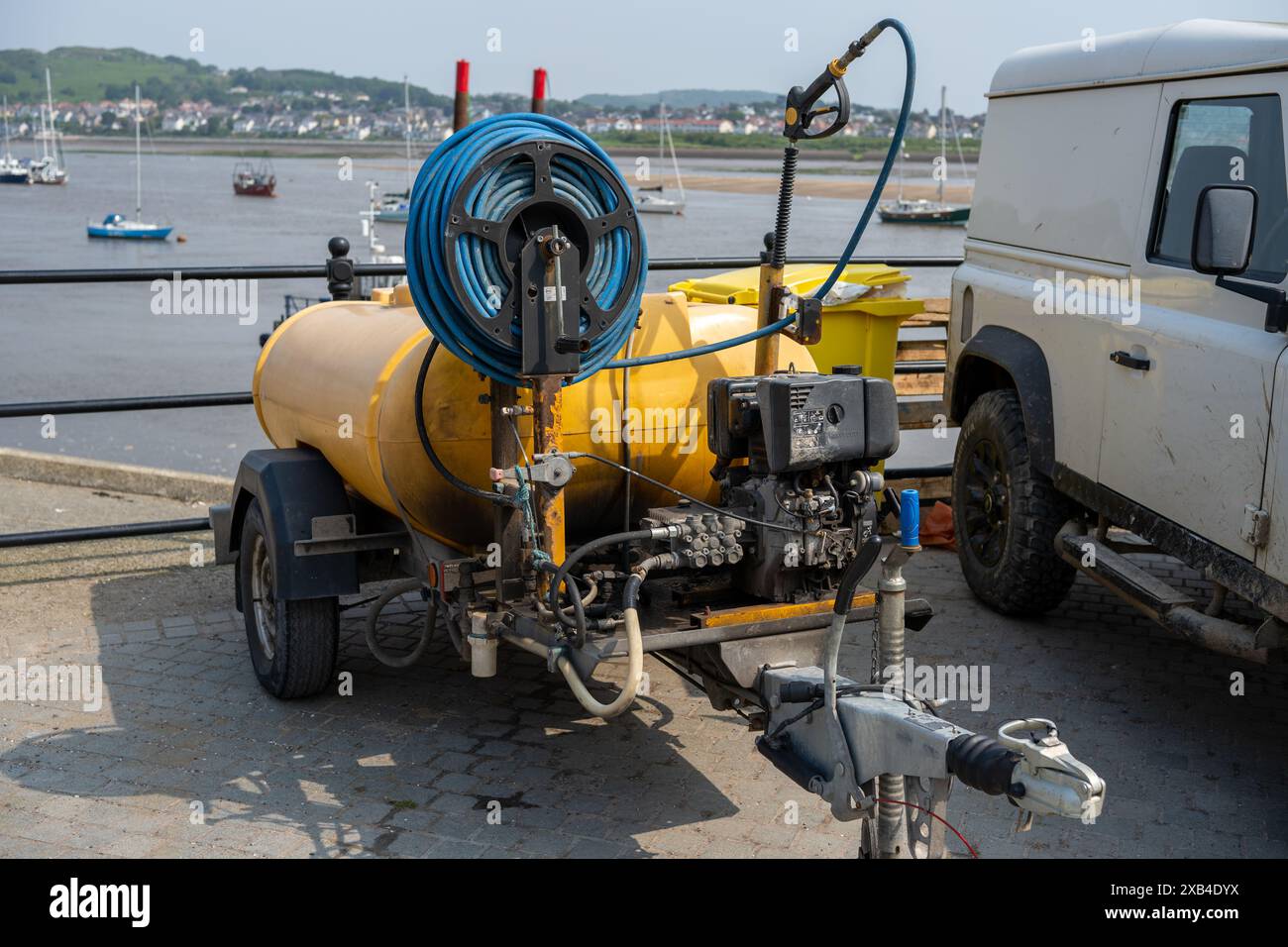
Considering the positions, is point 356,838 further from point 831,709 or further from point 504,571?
point 831,709

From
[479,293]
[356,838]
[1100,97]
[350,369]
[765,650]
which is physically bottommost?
[356,838]

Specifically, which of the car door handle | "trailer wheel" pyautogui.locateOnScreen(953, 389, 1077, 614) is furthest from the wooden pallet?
the car door handle

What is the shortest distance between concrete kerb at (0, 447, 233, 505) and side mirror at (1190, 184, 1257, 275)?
6.44 meters

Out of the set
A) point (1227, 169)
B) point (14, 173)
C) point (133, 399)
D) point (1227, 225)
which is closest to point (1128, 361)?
point (1227, 169)

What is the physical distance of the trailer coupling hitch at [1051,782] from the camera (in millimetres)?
3135

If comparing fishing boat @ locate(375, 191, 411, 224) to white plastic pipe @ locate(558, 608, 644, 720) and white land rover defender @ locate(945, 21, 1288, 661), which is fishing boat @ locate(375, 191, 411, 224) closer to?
white land rover defender @ locate(945, 21, 1288, 661)

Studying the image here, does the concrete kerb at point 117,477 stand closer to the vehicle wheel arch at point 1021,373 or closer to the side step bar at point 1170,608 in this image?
the vehicle wheel arch at point 1021,373

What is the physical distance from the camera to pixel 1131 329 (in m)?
5.47

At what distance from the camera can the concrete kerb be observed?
361 inches

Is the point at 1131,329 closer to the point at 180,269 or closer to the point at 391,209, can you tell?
the point at 180,269

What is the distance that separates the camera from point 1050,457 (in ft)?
20.4

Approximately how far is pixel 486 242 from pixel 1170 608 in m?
2.84
